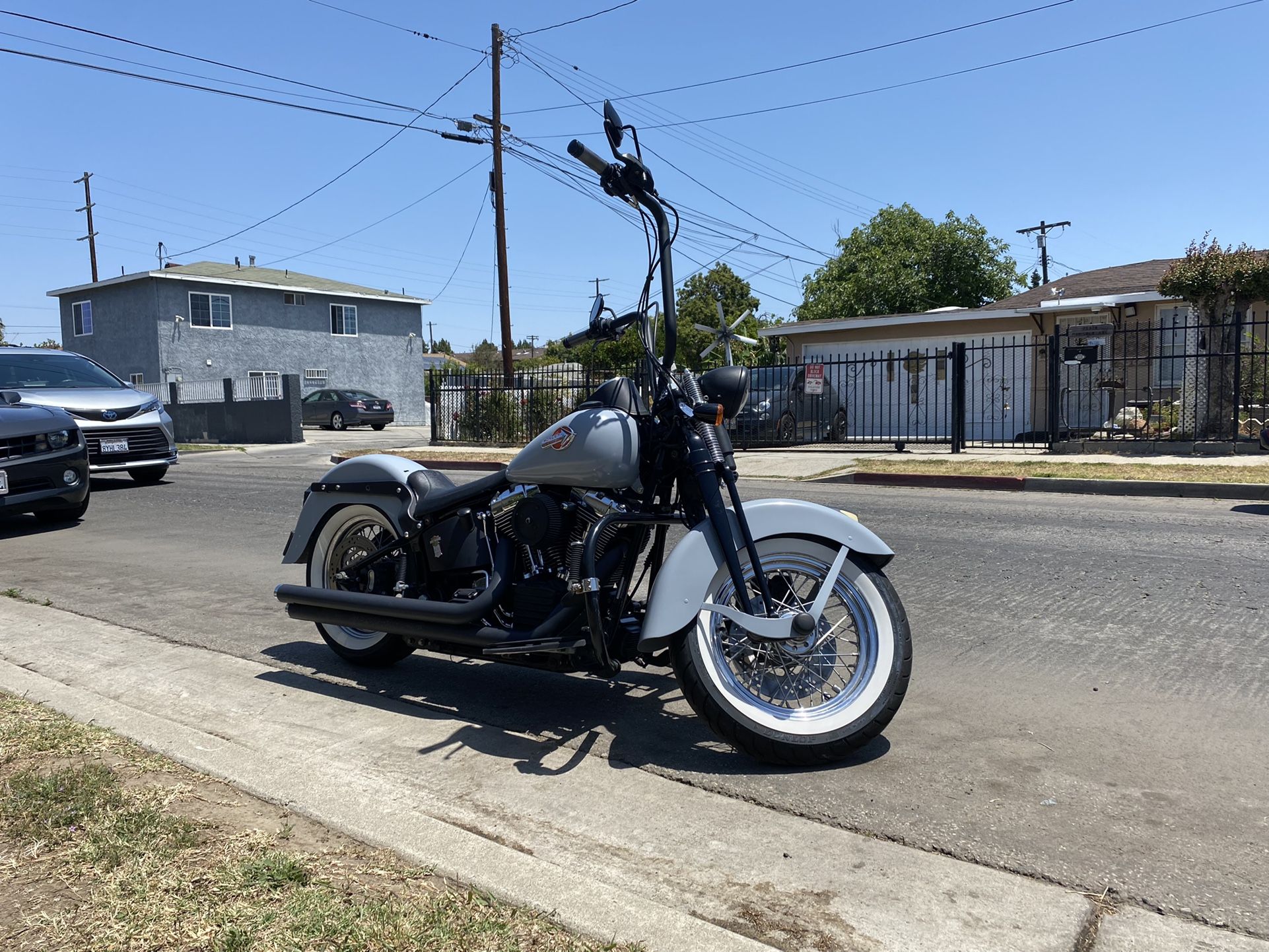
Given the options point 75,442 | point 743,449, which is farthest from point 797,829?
point 743,449

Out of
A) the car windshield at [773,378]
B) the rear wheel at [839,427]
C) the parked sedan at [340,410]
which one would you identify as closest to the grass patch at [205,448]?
the parked sedan at [340,410]

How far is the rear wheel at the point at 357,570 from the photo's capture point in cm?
451

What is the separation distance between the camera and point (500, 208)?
26.2 meters

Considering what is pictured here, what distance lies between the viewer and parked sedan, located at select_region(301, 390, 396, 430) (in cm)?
3488

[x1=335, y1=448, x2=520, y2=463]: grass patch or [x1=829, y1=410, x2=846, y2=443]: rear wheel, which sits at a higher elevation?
[x1=829, y1=410, x2=846, y2=443]: rear wheel

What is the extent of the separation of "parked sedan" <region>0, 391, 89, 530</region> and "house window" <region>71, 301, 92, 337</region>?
3544 centimetres

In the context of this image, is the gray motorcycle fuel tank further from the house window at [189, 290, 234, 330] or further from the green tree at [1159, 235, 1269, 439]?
the house window at [189, 290, 234, 330]

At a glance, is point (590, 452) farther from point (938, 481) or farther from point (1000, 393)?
point (1000, 393)

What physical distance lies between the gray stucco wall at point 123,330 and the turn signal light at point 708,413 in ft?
125

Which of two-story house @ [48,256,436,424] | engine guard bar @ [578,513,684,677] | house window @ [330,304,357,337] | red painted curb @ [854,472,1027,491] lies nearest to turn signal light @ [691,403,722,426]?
engine guard bar @ [578,513,684,677]

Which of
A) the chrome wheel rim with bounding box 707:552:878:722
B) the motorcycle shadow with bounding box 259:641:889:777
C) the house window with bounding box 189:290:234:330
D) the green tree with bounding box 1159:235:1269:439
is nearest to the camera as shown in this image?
the chrome wheel rim with bounding box 707:552:878:722

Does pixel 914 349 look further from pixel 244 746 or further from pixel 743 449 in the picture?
pixel 244 746

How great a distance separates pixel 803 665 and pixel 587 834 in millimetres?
998

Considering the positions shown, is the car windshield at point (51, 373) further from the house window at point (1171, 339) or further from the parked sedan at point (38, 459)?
the house window at point (1171, 339)
